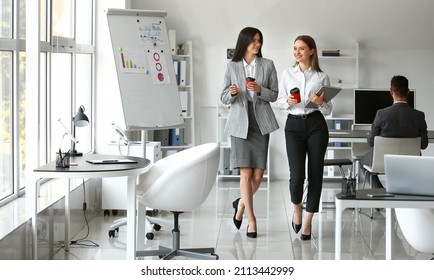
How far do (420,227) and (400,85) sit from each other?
8.13ft

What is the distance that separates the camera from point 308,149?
253 inches

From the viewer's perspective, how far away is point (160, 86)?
6875 millimetres

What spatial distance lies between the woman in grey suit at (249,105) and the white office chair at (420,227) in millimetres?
1854

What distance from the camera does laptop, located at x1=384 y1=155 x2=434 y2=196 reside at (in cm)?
418

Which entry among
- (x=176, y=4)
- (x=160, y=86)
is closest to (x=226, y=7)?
(x=176, y=4)

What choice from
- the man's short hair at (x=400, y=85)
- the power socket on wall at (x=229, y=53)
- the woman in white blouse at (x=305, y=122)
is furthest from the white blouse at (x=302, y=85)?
the power socket on wall at (x=229, y=53)

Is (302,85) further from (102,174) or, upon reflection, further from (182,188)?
(102,174)

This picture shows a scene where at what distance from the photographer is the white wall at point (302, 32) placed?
9.91 metres

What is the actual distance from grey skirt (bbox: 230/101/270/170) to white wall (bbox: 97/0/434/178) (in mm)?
3752

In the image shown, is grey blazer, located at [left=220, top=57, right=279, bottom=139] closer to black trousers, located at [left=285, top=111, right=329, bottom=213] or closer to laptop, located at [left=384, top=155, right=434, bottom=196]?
black trousers, located at [left=285, top=111, right=329, bottom=213]

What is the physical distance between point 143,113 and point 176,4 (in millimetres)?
3487

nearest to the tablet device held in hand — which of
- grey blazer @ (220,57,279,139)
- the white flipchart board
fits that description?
grey blazer @ (220,57,279,139)

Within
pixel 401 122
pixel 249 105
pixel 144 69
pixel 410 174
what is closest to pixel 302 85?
pixel 249 105

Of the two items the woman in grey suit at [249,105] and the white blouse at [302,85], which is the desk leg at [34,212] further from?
the white blouse at [302,85]
